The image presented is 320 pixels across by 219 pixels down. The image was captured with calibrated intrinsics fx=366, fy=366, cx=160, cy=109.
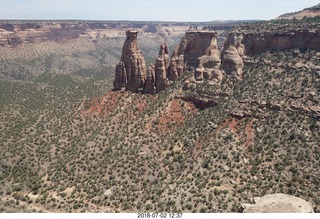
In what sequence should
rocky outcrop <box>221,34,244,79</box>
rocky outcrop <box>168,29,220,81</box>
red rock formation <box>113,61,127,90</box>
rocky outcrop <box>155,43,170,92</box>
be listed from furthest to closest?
red rock formation <box>113,61,127,90</box>
rocky outcrop <box>155,43,170,92</box>
rocky outcrop <box>168,29,220,81</box>
rocky outcrop <box>221,34,244,79</box>

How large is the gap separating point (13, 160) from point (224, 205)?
50.4 m

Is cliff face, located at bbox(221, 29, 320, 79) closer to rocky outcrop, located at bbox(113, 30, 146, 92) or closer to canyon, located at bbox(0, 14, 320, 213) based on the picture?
canyon, located at bbox(0, 14, 320, 213)

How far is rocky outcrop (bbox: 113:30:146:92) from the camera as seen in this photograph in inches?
3839

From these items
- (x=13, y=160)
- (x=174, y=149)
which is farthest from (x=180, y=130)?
(x=13, y=160)

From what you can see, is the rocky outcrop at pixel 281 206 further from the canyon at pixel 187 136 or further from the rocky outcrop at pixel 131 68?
the rocky outcrop at pixel 131 68

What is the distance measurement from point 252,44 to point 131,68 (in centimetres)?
3210

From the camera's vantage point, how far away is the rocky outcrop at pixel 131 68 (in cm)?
9750

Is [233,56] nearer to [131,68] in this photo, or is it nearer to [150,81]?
[150,81]

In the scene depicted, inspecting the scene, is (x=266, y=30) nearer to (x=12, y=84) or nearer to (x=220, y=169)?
(x=220, y=169)

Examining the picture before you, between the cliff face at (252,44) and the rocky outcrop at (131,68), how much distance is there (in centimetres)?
2218

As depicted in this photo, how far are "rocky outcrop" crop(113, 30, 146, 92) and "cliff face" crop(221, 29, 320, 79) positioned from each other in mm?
22184

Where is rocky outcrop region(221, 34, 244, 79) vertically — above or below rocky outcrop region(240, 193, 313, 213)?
above

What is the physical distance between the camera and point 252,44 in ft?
291

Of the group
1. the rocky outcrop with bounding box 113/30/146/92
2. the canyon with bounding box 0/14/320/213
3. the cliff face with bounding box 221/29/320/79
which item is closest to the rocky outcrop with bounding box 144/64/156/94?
the canyon with bounding box 0/14/320/213
